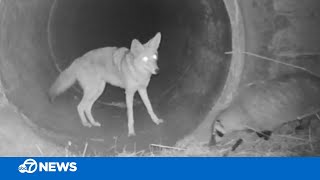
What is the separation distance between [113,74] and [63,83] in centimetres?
38

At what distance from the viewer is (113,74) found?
339 cm

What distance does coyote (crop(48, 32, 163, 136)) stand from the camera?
10.6 ft

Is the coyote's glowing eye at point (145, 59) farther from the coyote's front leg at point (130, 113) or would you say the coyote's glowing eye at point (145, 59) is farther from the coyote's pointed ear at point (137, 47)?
the coyote's front leg at point (130, 113)

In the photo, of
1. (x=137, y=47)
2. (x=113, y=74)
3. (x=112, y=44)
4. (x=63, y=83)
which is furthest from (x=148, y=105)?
(x=112, y=44)

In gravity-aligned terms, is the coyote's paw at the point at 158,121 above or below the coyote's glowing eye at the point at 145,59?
below

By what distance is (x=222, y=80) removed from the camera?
3230 mm

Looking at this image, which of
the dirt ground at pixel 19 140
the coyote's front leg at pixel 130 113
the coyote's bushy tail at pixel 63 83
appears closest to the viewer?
the dirt ground at pixel 19 140

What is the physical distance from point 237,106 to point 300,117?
0.40 meters

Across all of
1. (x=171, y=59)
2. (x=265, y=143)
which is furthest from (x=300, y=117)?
(x=171, y=59)

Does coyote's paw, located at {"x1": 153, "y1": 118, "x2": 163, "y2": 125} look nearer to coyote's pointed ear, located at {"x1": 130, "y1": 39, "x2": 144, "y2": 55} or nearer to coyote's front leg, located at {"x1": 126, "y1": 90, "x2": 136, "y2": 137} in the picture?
coyote's front leg, located at {"x1": 126, "y1": 90, "x2": 136, "y2": 137}

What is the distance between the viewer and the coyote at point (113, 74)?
10.6ft

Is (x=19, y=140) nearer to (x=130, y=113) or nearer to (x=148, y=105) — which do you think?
(x=130, y=113)

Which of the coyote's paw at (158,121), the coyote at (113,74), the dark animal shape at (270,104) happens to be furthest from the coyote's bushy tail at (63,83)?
the dark animal shape at (270,104)

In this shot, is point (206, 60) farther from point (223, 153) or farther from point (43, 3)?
point (43, 3)
